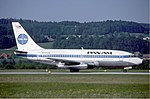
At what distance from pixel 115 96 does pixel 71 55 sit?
4219cm

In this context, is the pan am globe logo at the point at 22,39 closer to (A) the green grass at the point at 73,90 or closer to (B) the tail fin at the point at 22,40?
(B) the tail fin at the point at 22,40

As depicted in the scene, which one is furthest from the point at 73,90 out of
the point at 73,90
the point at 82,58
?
the point at 82,58

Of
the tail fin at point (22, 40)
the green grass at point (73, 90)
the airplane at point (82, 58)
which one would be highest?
the tail fin at point (22, 40)

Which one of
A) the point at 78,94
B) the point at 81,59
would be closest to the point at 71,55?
the point at 81,59

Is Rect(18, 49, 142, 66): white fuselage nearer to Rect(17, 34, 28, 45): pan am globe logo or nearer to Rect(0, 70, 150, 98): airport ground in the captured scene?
Rect(17, 34, 28, 45): pan am globe logo

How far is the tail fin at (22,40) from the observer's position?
7051cm

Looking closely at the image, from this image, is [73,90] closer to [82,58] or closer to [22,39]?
[82,58]

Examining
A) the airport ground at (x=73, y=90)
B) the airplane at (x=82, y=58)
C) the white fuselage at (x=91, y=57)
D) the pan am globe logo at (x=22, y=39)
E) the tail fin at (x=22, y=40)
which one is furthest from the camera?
the pan am globe logo at (x=22, y=39)

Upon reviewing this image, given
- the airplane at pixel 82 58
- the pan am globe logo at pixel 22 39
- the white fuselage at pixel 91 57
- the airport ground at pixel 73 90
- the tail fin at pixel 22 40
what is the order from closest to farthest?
the airport ground at pixel 73 90 < the airplane at pixel 82 58 < the white fuselage at pixel 91 57 < the tail fin at pixel 22 40 < the pan am globe logo at pixel 22 39

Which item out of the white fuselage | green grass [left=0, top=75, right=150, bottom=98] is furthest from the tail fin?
green grass [left=0, top=75, right=150, bottom=98]

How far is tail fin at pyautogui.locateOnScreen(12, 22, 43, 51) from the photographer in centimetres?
7051

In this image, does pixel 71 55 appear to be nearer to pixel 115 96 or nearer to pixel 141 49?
pixel 115 96

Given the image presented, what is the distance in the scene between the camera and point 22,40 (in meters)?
71.7

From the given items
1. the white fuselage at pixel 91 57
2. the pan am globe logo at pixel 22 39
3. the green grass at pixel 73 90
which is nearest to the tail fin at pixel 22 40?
the pan am globe logo at pixel 22 39
